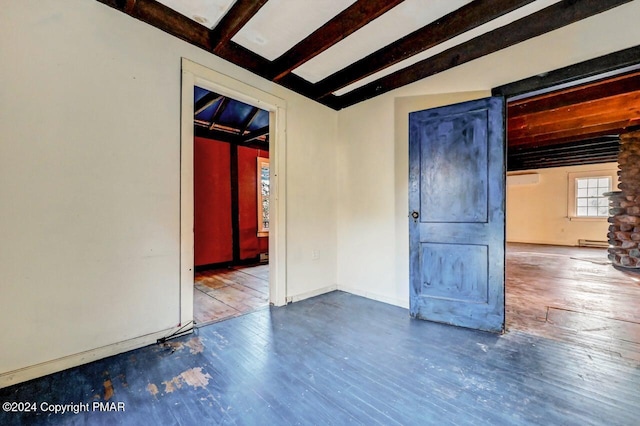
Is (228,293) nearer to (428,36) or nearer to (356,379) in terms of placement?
(356,379)

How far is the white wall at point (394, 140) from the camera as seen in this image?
2.10m

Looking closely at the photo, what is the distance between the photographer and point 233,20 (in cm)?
216

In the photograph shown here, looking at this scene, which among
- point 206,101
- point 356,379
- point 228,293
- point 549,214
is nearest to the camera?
point 356,379

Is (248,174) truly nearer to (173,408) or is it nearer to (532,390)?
(173,408)

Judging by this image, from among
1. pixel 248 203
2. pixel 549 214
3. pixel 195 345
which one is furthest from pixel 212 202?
pixel 549 214

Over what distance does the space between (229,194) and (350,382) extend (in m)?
4.56

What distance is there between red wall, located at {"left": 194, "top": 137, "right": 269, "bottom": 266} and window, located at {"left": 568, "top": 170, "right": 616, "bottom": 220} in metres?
9.87

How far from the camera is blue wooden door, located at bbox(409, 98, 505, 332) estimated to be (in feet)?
7.98

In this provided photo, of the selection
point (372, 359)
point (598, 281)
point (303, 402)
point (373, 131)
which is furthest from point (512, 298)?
point (303, 402)

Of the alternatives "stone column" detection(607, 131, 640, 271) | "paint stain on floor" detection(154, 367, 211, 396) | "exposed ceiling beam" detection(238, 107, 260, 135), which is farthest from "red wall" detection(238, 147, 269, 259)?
"stone column" detection(607, 131, 640, 271)

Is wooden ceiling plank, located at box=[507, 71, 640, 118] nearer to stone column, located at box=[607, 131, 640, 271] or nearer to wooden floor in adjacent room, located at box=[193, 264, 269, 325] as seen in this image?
stone column, located at box=[607, 131, 640, 271]

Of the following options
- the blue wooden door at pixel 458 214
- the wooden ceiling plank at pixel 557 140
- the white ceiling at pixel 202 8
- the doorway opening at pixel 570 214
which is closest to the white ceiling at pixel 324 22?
the white ceiling at pixel 202 8

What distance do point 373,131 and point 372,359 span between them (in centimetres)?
255

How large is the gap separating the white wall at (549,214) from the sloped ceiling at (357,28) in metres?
9.23
